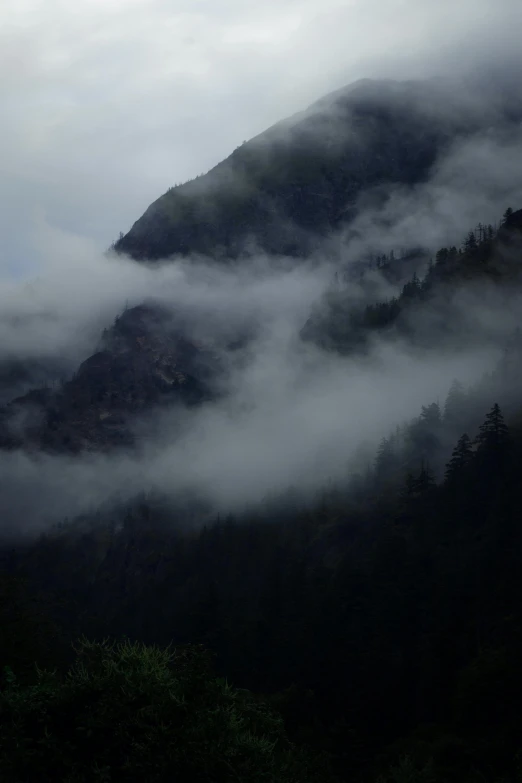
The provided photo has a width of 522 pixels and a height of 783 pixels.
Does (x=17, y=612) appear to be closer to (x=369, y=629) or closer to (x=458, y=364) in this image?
(x=369, y=629)

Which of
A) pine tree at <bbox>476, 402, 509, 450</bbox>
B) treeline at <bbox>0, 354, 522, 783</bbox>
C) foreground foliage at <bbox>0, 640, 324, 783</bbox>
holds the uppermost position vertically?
foreground foliage at <bbox>0, 640, 324, 783</bbox>

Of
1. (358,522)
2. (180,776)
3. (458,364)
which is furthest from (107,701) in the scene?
(458,364)

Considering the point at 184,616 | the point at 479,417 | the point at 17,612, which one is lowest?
the point at 184,616

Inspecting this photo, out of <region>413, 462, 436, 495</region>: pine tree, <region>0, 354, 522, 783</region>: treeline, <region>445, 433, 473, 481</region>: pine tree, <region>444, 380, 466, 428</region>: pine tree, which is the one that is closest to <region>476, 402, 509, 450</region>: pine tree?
<region>0, 354, 522, 783</region>: treeline

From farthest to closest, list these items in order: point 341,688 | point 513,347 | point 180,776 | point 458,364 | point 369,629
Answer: point 458,364 → point 513,347 → point 369,629 → point 341,688 → point 180,776

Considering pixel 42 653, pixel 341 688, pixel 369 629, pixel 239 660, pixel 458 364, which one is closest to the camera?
pixel 42 653

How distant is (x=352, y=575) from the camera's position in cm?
10856

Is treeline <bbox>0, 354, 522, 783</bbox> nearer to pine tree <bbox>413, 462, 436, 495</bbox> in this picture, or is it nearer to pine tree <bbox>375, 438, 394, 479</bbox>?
pine tree <bbox>413, 462, 436, 495</bbox>

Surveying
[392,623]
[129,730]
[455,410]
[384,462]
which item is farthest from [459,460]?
[129,730]

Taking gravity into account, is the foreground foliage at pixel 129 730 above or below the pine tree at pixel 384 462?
above

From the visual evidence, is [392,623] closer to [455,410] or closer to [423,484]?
[423,484]

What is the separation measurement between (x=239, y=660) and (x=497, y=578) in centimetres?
3412

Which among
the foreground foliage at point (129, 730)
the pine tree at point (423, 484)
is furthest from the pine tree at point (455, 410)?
the foreground foliage at point (129, 730)

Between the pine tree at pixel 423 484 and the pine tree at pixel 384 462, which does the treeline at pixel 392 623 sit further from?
the pine tree at pixel 384 462
